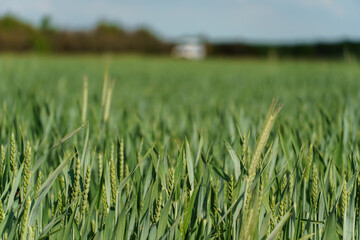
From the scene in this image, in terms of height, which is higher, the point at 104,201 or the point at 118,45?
the point at 118,45

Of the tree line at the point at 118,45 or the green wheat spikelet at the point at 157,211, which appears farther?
the tree line at the point at 118,45

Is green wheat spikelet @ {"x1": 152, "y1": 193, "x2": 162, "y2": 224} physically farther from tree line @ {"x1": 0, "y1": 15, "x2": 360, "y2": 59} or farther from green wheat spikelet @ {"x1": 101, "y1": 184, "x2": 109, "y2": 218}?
tree line @ {"x1": 0, "y1": 15, "x2": 360, "y2": 59}

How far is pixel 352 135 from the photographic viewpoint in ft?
5.30

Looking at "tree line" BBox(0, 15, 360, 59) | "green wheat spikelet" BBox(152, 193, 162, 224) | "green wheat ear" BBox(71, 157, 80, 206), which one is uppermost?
"tree line" BBox(0, 15, 360, 59)

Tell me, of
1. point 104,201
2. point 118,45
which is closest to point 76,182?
point 104,201

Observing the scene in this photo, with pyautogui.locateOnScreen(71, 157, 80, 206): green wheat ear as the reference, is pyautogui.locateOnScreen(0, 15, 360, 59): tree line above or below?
above

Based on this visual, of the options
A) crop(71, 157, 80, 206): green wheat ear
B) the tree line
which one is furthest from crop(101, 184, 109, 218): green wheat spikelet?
the tree line

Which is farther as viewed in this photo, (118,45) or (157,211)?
(118,45)

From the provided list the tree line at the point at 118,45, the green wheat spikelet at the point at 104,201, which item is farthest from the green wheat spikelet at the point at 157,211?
the tree line at the point at 118,45

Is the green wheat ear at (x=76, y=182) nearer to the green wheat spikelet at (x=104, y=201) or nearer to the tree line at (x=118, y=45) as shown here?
the green wheat spikelet at (x=104, y=201)

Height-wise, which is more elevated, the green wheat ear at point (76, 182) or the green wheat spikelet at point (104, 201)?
the green wheat ear at point (76, 182)

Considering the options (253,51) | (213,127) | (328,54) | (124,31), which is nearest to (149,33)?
(124,31)

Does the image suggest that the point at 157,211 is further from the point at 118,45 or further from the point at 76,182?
the point at 118,45

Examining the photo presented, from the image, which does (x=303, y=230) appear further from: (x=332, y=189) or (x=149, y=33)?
(x=149, y=33)
